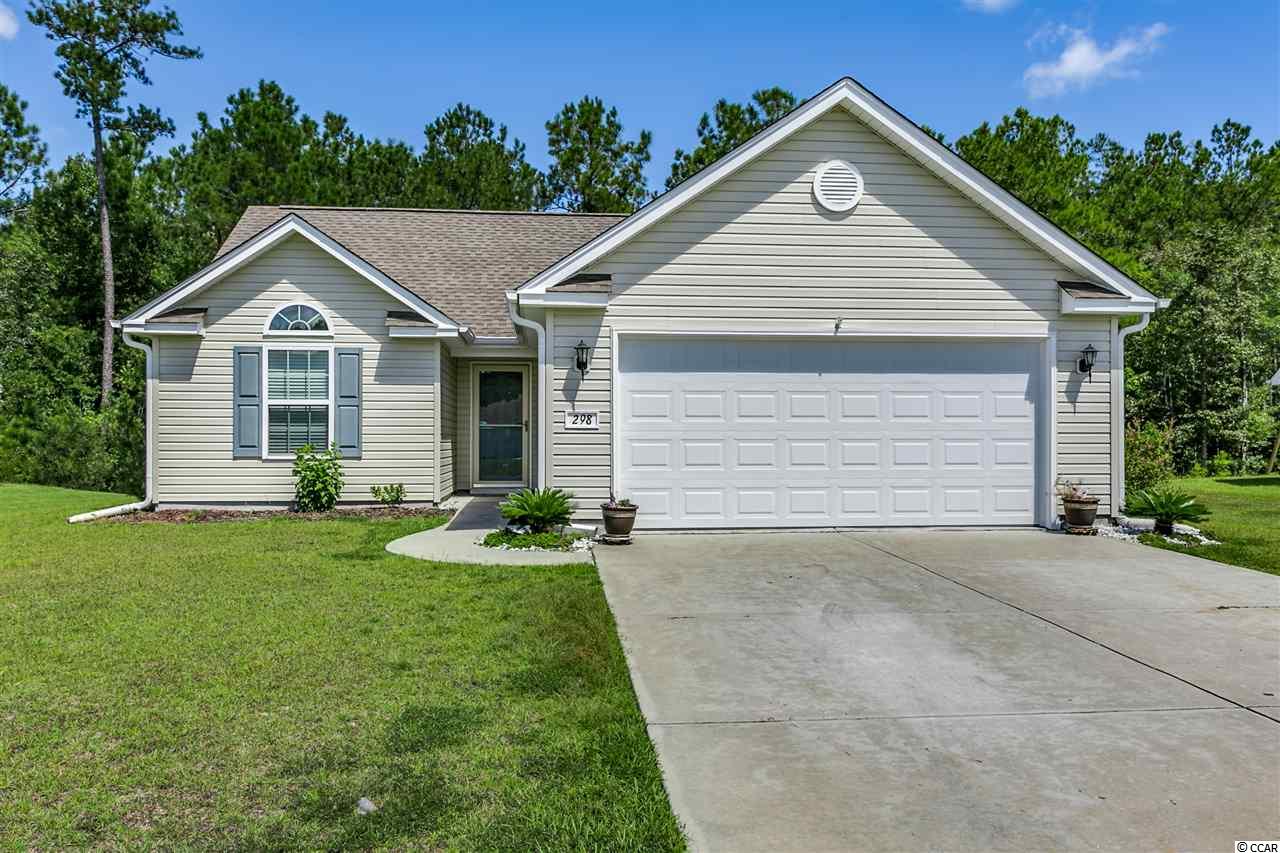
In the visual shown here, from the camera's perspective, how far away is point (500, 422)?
45.8ft

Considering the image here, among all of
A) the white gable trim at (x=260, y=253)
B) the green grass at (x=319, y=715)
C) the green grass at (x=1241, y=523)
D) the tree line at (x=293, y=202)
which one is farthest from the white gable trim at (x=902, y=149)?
the tree line at (x=293, y=202)

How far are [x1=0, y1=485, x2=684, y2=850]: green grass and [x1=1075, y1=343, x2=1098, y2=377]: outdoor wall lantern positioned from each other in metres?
6.94

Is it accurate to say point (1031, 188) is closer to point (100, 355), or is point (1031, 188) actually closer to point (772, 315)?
point (772, 315)

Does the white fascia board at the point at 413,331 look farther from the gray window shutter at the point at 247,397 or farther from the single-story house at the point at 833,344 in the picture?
the single-story house at the point at 833,344

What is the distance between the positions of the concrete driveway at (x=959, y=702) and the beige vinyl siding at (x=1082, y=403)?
8.30ft

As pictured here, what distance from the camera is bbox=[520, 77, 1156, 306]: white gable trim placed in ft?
29.9

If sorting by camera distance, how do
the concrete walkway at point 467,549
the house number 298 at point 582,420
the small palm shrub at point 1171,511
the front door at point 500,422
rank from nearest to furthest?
the concrete walkway at point 467,549 → the house number 298 at point 582,420 → the small palm shrub at point 1171,511 → the front door at point 500,422

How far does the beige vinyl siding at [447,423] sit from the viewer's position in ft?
40.5

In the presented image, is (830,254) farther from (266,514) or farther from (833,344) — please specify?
(266,514)

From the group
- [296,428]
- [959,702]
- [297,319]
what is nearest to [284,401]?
[296,428]

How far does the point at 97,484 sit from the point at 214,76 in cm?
1264

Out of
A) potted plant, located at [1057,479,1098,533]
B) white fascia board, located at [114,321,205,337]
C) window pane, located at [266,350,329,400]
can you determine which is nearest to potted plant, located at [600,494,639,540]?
potted plant, located at [1057,479,1098,533]

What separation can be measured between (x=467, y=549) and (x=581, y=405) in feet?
7.02

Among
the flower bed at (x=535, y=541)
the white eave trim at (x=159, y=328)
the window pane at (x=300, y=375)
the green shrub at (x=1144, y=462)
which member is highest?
the white eave trim at (x=159, y=328)
